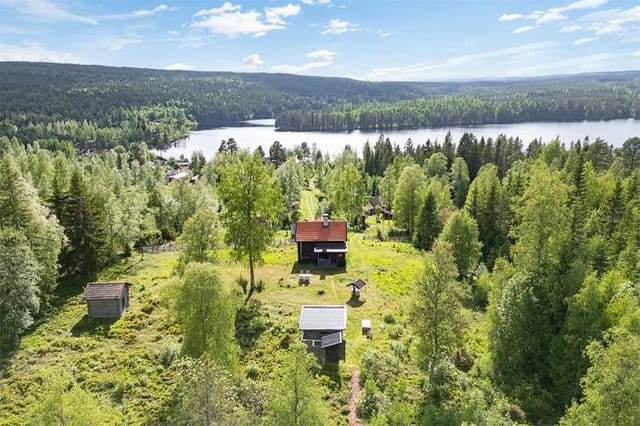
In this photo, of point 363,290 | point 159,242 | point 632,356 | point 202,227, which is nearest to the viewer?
point 632,356

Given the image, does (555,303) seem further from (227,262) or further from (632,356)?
(227,262)

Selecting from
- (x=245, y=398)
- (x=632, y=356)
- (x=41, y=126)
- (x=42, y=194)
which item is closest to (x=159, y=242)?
(x=42, y=194)

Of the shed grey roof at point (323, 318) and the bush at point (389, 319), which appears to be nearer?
the shed grey roof at point (323, 318)

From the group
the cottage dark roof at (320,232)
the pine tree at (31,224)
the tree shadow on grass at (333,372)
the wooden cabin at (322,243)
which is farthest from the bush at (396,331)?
the pine tree at (31,224)

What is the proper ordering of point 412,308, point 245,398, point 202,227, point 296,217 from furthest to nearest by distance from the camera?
point 296,217
point 202,227
point 412,308
point 245,398

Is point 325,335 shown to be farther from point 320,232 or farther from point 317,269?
point 320,232

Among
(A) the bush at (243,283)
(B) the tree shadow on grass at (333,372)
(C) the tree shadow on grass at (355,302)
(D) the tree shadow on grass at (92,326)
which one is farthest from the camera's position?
(A) the bush at (243,283)

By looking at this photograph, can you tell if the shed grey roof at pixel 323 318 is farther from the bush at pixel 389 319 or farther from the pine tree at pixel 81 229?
the pine tree at pixel 81 229
